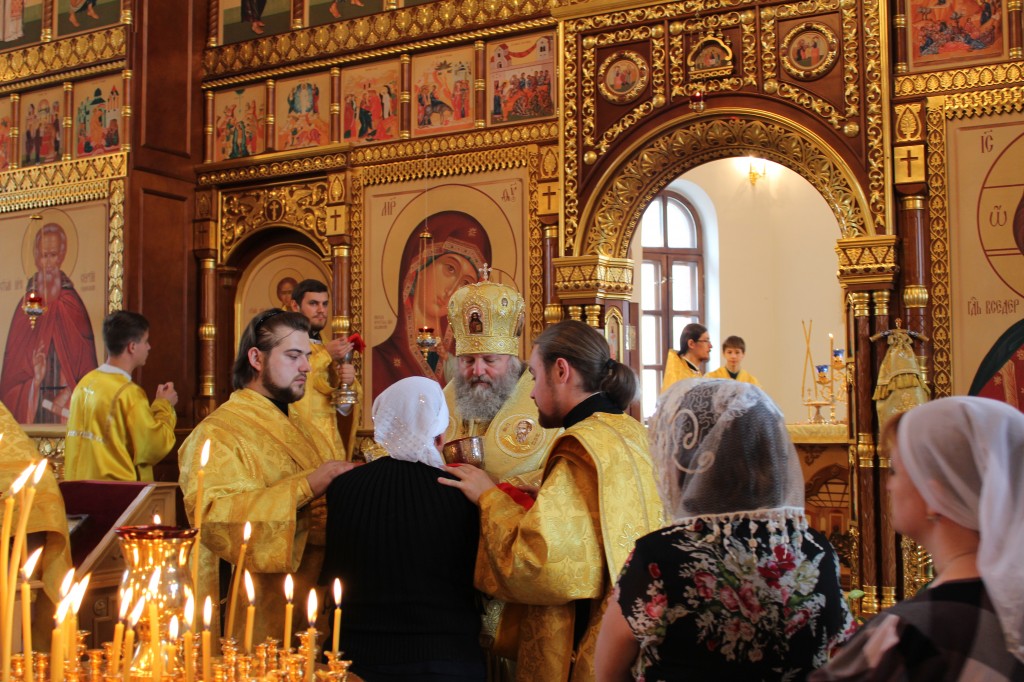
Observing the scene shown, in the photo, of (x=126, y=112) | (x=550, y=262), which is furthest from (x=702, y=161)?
(x=126, y=112)

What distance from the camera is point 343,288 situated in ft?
31.7

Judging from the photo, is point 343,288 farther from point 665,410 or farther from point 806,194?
point 665,410

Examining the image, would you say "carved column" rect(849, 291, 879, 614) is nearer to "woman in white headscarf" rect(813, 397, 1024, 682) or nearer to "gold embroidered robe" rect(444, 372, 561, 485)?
"gold embroidered robe" rect(444, 372, 561, 485)

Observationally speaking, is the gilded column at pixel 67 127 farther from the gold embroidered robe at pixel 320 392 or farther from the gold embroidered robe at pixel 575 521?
the gold embroidered robe at pixel 575 521

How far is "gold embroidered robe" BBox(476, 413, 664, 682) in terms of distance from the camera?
9.78 feet

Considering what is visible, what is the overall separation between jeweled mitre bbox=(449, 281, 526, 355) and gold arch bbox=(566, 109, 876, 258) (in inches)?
133

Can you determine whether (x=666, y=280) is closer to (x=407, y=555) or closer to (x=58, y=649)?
(x=407, y=555)

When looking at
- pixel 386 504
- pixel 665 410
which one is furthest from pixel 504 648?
pixel 665 410

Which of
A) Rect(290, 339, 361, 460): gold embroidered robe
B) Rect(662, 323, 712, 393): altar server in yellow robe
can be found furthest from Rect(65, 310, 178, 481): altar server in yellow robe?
Rect(662, 323, 712, 393): altar server in yellow robe

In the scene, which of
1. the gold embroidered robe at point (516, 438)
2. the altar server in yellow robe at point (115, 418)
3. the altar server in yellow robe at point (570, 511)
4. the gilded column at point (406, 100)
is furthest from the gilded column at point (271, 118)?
the altar server in yellow robe at point (570, 511)

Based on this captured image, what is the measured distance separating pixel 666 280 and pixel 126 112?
6.71 metres

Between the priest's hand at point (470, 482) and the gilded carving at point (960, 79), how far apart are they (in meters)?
5.52

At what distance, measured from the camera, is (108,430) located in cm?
679

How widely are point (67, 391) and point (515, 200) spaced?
15.0 feet
